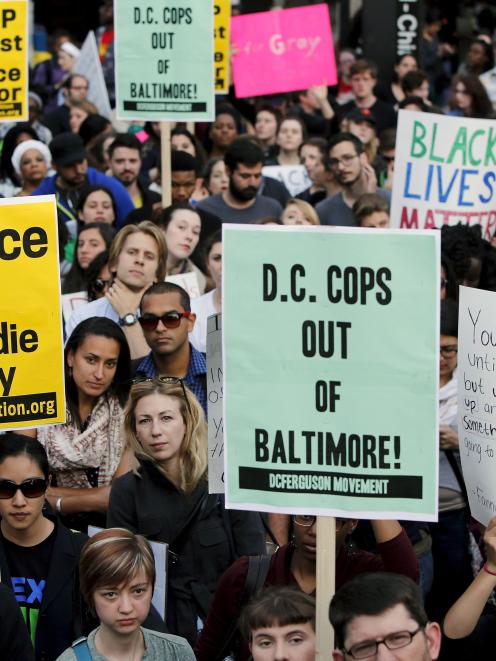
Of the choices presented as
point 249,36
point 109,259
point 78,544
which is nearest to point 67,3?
point 249,36

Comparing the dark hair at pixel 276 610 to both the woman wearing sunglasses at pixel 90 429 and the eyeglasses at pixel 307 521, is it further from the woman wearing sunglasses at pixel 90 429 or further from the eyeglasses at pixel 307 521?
the woman wearing sunglasses at pixel 90 429

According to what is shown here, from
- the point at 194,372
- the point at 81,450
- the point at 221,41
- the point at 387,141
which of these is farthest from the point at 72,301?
the point at 387,141

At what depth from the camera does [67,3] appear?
93.7 ft

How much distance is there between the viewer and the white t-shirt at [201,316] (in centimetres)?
763

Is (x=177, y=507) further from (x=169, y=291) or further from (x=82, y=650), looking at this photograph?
(x=169, y=291)

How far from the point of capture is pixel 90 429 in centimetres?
639

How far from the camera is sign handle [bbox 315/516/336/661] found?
4441mm

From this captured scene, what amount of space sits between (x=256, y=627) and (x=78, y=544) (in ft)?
4.14

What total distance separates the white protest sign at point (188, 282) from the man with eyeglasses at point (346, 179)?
2.16 metres

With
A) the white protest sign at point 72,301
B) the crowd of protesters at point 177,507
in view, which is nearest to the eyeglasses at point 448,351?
the crowd of protesters at point 177,507

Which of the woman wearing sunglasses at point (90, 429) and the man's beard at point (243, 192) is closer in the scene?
the woman wearing sunglasses at point (90, 429)

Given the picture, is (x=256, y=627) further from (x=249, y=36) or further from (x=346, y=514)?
(x=249, y=36)

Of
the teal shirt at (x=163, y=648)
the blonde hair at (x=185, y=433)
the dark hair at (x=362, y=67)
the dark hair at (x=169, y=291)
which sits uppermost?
the dark hair at (x=362, y=67)

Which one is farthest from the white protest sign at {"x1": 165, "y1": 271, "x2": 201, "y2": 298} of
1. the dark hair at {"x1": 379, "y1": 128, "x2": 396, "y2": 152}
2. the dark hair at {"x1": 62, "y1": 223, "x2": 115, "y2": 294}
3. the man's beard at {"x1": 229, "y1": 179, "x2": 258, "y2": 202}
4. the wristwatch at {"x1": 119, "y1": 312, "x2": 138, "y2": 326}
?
the dark hair at {"x1": 379, "y1": 128, "x2": 396, "y2": 152}
